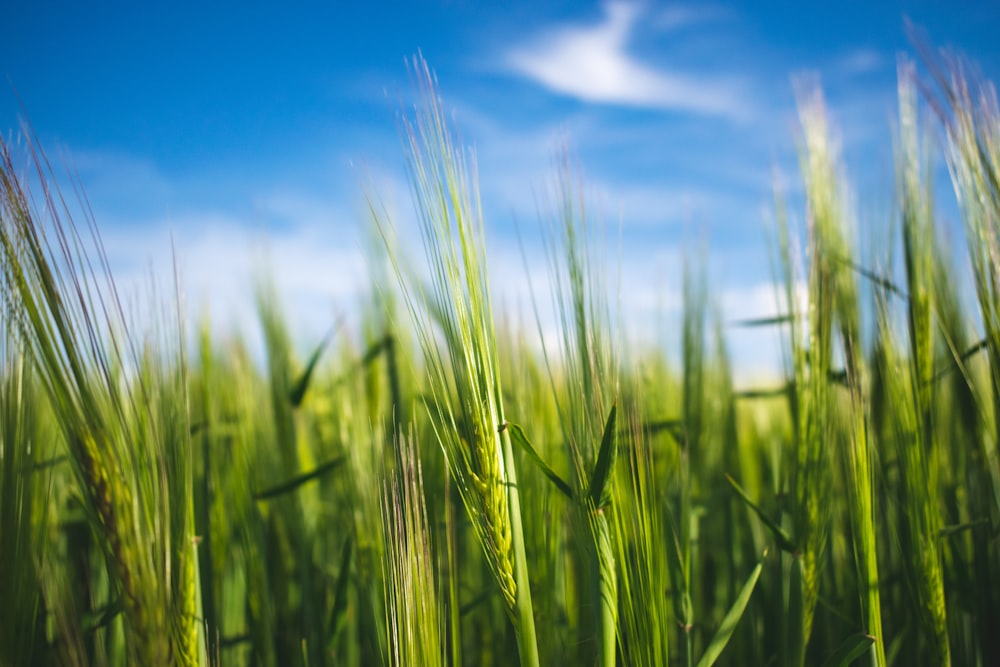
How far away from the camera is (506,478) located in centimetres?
98

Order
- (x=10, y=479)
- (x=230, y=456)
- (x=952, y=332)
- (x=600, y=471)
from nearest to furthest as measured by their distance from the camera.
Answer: (x=600, y=471) < (x=10, y=479) < (x=952, y=332) < (x=230, y=456)

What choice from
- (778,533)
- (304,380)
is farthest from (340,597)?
(778,533)

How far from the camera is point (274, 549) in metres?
1.82

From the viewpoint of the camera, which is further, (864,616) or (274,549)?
(274,549)

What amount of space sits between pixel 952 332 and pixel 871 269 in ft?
1.46

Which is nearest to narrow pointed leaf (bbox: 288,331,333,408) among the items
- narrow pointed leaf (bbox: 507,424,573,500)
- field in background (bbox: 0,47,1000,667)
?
field in background (bbox: 0,47,1000,667)

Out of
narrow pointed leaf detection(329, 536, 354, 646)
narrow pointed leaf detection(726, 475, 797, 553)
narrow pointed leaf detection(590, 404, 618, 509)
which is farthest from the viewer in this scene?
narrow pointed leaf detection(329, 536, 354, 646)

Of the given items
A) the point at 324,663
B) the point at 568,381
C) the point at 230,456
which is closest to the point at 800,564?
the point at 568,381

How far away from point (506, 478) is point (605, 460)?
0.54ft

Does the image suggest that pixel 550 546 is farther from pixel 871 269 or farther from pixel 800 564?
pixel 871 269

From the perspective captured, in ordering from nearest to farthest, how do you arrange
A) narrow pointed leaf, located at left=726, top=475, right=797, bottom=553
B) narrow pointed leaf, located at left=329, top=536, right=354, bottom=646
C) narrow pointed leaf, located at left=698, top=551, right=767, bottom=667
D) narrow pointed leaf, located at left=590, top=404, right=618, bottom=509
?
narrow pointed leaf, located at left=590, top=404, right=618, bottom=509, narrow pointed leaf, located at left=698, top=551, right=767, bottom=667, narrow pointed leaf, located at left=726, top=475, right=797, bottom=553, narrow pointed leaf, located at left=329, top=536, right=354, bottom=646

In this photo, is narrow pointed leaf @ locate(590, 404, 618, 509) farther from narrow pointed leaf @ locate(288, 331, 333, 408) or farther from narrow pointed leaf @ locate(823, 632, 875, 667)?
narrow pointed leaf @ locate(288, 331, 333, 408)

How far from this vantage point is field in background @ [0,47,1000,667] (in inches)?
37.1

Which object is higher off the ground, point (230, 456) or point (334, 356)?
point (334, 356)
